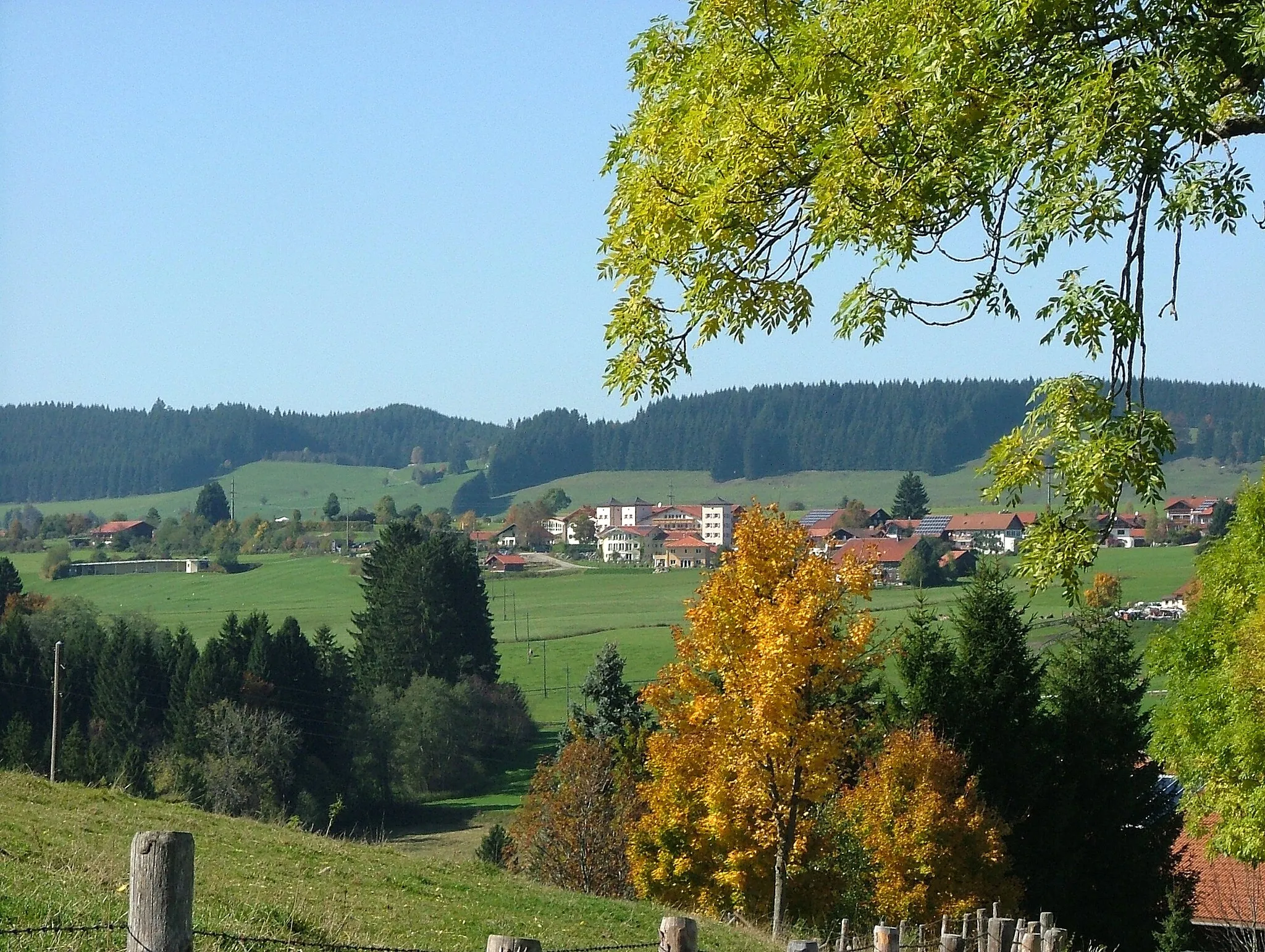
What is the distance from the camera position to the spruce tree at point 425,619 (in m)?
89.4

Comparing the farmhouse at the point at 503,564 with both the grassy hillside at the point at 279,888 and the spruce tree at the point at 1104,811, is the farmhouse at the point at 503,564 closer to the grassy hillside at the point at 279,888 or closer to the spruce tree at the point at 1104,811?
the spruce tree at the point at 1104,811

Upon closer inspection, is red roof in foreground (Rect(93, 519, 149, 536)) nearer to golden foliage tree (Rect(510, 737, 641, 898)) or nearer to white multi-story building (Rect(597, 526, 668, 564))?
white multi-story building (Rect(597, 526, 668, 564))

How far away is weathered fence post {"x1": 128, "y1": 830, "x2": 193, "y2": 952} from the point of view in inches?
200

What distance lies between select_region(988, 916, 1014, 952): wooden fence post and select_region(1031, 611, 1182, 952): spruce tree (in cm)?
1924

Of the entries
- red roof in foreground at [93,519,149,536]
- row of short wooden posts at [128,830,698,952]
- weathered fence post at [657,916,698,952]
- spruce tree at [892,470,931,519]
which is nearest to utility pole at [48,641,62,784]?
row of short wooden posts at [128,830,698,952]

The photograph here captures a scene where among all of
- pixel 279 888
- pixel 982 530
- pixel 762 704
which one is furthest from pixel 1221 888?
pixel 982 530

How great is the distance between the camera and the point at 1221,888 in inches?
1416

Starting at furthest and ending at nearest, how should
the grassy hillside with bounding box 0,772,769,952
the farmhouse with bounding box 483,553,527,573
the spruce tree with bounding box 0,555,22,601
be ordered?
the farmhouse with bounding box 483,553,527,573, the spruce tree with bounding box 0,555,22,601, the grassy hillside with bounding box 0,772,769,952

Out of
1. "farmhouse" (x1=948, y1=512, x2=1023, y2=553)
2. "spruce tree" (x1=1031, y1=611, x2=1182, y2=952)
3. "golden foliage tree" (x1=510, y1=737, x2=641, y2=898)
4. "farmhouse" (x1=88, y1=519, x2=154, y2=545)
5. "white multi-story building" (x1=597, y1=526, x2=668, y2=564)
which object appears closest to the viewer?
"spruce tree" (x1=1031, y1=611, x2=1182, y2=952)

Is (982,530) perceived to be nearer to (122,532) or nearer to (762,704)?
(122,532)

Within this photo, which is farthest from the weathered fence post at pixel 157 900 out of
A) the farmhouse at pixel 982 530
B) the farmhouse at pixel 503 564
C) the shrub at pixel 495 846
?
the farmhouse at pixel 982 530

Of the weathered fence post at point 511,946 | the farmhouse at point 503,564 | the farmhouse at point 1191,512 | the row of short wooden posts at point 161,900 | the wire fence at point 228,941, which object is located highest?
the farmhouse at point 1191,512

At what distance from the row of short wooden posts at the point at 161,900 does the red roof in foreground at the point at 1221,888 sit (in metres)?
31.9

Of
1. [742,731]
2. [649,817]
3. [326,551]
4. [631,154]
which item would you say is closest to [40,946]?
[631,154]
